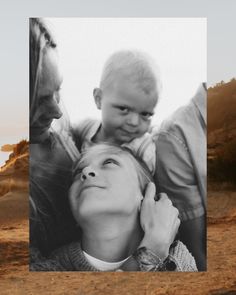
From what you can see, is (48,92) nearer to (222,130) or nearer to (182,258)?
(222,130)

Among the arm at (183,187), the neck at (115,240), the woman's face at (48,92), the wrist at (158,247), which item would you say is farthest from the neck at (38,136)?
the wrist at (158,247)

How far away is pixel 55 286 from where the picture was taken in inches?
193

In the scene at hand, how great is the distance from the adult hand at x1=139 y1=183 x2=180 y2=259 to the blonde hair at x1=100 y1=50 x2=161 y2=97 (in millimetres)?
883

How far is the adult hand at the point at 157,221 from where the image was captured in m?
→ 4.95

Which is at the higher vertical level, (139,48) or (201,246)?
(139,48)

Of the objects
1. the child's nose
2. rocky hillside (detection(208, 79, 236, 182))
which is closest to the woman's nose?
the child's nose

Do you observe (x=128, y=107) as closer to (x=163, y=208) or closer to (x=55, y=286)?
(x=163, y=208)

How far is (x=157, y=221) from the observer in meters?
4.96

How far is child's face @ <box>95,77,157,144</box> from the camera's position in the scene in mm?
4953

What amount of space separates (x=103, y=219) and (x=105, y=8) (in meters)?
1.89

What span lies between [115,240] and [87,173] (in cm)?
63

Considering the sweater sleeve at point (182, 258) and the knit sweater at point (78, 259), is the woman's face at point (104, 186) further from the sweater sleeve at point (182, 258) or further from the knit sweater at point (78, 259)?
the sweater sleeve at point (182, 258)

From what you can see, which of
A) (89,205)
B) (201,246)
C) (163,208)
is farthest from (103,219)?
(201,246)

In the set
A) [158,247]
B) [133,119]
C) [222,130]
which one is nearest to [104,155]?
[133,119]
